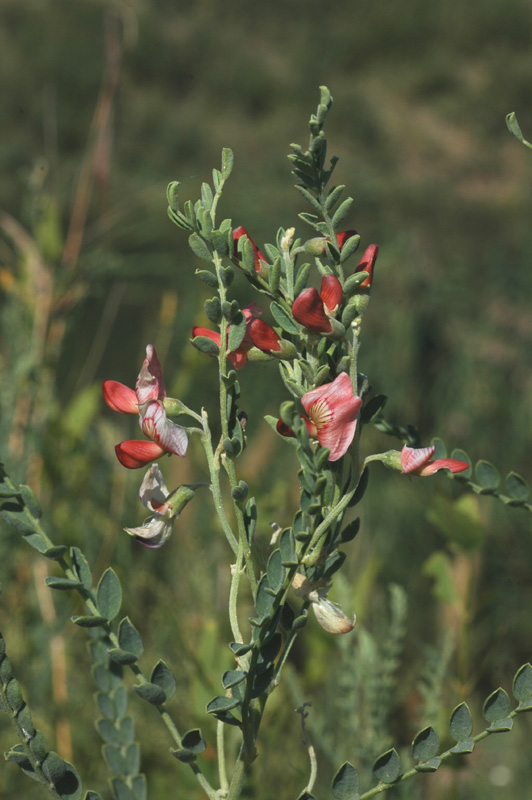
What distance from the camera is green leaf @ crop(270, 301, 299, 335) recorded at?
0.68ft

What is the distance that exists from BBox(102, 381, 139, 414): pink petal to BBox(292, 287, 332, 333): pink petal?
60 mm

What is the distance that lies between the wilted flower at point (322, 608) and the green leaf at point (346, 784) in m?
0.04

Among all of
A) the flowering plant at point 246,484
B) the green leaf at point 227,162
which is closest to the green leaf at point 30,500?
the flowering plant at point 246,484

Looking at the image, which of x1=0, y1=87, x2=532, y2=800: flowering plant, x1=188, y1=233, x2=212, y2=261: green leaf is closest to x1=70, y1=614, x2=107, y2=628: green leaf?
x1=0, y1=87, x2=532, y2=800: flowering plant

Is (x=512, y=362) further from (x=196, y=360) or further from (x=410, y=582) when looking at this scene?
(x=196, y=360)

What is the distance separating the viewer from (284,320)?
0.68ft

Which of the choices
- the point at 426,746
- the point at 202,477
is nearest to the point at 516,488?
the point at 426,746

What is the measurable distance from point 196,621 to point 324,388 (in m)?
0.38

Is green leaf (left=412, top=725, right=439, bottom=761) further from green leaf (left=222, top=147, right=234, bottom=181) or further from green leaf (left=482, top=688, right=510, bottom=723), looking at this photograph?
green leaf (left=222, top=147, right=234, bottom=181)

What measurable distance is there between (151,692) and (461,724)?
9 centimetres

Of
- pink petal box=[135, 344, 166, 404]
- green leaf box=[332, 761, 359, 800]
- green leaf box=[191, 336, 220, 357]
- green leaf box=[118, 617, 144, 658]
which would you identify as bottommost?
green leaf box=[332, 761, 359, 800]

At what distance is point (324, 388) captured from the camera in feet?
0.63

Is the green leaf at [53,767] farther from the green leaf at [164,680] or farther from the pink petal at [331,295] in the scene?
the pink petal at [331,295]

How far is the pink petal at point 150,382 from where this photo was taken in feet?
0.69
